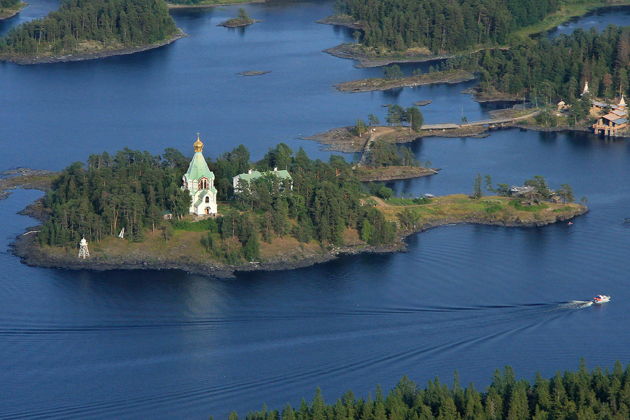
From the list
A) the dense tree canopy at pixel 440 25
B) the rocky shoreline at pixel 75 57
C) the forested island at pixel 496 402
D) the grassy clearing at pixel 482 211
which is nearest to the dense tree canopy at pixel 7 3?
the rocky shoreline at pixel 75 57

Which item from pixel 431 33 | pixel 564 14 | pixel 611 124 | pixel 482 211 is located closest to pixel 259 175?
pixel 482 211

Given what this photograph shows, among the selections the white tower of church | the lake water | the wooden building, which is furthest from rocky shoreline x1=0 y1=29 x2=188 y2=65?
the white tower of church

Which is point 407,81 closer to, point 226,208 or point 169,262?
point 226,208

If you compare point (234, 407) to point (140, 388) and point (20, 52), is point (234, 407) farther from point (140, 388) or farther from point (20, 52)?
point (20, 52)

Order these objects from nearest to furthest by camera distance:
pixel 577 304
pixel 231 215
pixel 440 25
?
pixel 577 304
pixel 231 215
pixel 440 25

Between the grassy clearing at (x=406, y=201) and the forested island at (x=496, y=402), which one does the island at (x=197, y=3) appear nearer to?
the grassy clearing at (x=406, y=201)

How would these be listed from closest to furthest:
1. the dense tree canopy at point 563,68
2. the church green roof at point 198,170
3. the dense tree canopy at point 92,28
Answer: the church green roof at point 198,170 → the dense tree canopy at point 563,68 → the dense tree canopy at point 92,28

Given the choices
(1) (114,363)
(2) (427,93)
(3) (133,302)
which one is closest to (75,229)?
(3) (133,302)
